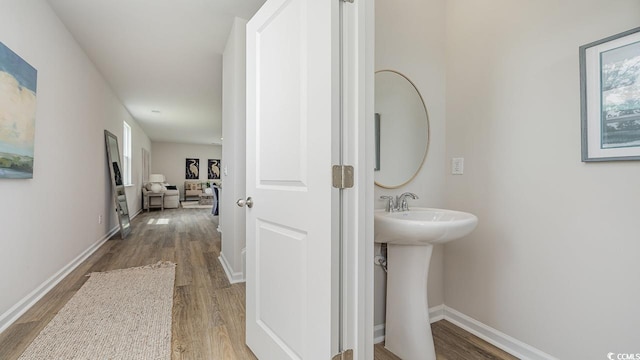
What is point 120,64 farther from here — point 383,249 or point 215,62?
point 383,249

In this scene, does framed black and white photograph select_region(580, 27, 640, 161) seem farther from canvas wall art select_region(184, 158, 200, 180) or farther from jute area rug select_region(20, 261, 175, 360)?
canvas wall art select_region(184, 158, 200, 180)

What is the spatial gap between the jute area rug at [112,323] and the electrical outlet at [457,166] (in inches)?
80.5

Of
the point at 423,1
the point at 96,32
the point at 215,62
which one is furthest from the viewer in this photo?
the point at 215,62

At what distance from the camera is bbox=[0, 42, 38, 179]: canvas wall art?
1860 mm

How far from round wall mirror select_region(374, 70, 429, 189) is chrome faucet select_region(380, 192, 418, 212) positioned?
3.1 inches

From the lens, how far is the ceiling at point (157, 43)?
2.64m

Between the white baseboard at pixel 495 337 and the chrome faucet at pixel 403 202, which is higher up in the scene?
the chrome faucet at pixel 403 202

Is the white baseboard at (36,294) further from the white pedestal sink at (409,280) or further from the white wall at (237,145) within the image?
the white pedestal sink at (409,280)

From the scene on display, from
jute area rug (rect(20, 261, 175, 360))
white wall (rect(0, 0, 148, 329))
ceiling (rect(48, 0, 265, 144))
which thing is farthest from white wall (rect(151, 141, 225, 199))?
jute area rug (rect(20, 261, 175, 360))

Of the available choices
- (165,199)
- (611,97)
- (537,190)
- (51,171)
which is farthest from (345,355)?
(165,199)

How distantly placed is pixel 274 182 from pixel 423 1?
161cm

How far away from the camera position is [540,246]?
5.09 ft

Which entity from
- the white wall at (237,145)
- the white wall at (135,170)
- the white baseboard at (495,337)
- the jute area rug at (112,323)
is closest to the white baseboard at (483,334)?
the white baseboard at (495,337)

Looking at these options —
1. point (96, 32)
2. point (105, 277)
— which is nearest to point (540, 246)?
point (105, 277)
